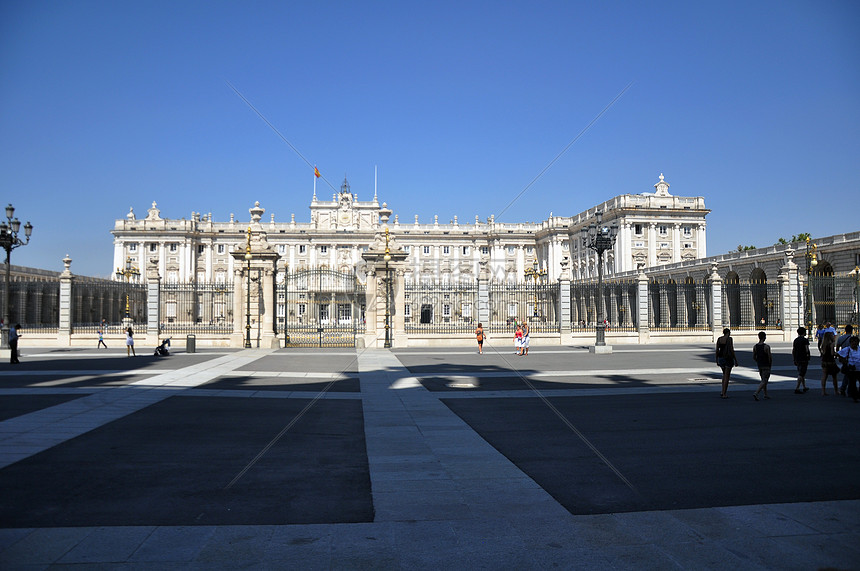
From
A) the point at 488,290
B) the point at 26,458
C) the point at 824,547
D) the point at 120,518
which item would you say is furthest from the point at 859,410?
the point at 488,290

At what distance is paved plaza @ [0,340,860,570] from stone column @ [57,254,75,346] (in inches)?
765

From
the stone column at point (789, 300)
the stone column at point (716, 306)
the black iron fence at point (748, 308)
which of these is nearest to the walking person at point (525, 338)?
the stone column at point (716, 306)

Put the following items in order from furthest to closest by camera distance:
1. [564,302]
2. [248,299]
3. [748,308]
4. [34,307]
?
[34,307]
[748,308]
[564,302]
[248,299]

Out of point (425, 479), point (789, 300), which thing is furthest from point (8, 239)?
point (789, 300)

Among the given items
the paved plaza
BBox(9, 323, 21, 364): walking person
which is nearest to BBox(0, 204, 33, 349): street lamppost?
BBox(9, 323, 21, 364): walking person

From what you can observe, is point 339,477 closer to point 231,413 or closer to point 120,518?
point 120,518

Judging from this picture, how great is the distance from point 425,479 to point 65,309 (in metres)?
30.9

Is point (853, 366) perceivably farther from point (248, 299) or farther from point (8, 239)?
point (8, 239)

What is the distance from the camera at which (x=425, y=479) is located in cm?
665

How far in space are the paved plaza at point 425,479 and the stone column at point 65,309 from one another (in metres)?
19.4

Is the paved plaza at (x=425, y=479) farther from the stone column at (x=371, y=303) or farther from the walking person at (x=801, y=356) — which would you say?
the stone column at (x=371, y=303)

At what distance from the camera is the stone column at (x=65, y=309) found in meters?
30.9

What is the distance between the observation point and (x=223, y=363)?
20.8 meters

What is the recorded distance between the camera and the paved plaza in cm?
467
